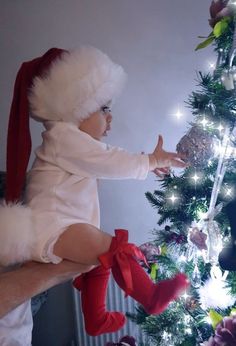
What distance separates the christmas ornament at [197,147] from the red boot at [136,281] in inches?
10.1

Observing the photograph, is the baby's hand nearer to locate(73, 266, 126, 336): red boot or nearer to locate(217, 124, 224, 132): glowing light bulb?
locate(217, 124, 224, 132): glowing light bulb

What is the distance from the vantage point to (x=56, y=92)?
950 millimetres

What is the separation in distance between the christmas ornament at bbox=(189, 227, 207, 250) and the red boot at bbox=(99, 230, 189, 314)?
103 mm

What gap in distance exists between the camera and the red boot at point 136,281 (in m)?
0.85

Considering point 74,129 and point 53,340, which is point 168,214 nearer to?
point 74,129

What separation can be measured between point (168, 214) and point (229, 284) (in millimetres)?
250

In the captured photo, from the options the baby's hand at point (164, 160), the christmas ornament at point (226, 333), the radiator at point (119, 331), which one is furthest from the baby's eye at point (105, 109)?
the radiator at point (119, 331)

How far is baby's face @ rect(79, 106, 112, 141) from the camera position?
3.21 feet

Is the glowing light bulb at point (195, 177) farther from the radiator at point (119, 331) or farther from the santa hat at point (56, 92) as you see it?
the radiator at point (119, 331)

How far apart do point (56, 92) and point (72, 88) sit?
4cm

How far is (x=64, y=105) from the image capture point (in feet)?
3.11

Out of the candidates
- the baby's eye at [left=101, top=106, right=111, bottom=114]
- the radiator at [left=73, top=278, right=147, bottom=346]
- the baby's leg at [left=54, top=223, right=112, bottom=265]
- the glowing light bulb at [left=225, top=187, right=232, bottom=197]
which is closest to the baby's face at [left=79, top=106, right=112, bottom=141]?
the baby's eye at [left=101, top=106, right=111, bottom=114]

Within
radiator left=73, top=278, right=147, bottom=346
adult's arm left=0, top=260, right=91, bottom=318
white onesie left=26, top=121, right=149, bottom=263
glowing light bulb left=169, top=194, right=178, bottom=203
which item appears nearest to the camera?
adult's arm left=0, top=260, right=91, bottom=318

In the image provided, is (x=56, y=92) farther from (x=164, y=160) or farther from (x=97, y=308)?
(x=97, y=308)
